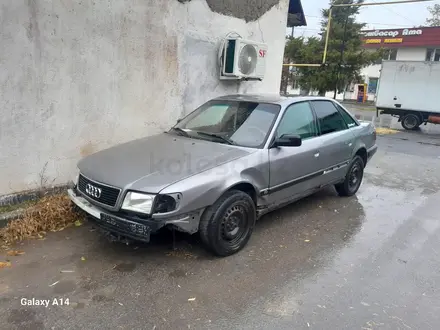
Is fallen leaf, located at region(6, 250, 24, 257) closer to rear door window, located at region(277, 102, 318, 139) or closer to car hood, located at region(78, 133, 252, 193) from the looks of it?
car hood, located at region(78, 133, 252, 193)

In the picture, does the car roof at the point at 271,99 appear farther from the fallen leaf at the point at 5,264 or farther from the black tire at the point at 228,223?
the fallen leaf at the point at 5,264

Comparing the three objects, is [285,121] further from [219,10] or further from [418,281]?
[219,10]

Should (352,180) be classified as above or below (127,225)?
below

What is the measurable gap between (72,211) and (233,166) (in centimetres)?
214

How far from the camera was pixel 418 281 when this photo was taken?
3340mm

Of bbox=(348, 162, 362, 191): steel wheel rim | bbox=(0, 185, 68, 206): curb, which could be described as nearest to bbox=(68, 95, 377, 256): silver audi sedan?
bbox=(348, 162, 362, 191): steel wheel rim

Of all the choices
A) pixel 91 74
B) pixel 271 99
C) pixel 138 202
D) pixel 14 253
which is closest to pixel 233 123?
pixel 271 99

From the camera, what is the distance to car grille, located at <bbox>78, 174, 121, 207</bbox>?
3181 millimetres

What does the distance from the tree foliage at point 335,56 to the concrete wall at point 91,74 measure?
792 inches

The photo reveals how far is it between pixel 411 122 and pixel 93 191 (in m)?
16.0

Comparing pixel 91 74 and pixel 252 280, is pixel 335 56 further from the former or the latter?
pixel 252 280

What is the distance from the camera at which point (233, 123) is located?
166 inches

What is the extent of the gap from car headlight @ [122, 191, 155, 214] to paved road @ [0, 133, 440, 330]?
25.5 inches

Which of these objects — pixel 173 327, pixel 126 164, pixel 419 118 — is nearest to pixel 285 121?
pixel 126 164
